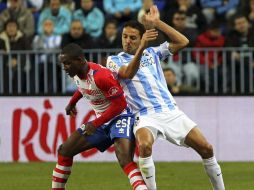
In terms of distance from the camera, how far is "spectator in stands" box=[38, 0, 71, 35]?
1920 centimetres

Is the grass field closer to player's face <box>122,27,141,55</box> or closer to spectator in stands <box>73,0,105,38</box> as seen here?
player's face <box>122,27,141,55</box>

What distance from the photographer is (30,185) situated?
44.8ft

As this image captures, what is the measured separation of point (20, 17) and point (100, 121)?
925 centimetres

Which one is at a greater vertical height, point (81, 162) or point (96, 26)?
point (96, 26)

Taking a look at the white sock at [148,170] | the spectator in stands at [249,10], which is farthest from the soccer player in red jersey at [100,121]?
the spectator in stands at [249,10]

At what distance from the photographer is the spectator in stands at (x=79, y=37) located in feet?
61.1

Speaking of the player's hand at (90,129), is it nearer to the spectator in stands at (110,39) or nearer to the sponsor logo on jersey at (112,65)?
the sponsor logo on jersey at (112,65)

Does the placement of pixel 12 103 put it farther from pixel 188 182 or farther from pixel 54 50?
pixel 188 182

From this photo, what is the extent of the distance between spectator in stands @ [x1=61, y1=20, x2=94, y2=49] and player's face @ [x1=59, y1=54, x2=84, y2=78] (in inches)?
313

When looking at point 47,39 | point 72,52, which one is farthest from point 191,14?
point 72,52

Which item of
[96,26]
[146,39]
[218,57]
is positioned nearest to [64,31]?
[96,26]

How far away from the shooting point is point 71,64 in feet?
34.6

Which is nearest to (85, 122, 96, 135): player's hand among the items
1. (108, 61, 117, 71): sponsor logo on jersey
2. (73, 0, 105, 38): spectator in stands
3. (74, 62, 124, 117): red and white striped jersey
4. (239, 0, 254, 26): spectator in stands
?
(74, 62, 124, 117): red and white striped jersey

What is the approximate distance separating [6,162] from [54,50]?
234 centimetres
